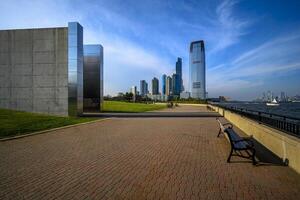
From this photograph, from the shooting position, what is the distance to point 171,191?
4250mm

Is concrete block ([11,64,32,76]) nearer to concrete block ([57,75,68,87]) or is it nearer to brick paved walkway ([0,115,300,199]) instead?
concrete block ([57,75,68,87])

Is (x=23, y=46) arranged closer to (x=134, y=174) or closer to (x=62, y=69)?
(x=62, y=69)

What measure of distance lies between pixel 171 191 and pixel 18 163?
4.10 meters

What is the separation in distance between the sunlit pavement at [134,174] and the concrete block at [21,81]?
47.2 feet

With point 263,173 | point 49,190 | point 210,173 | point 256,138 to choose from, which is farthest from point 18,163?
point 256,138

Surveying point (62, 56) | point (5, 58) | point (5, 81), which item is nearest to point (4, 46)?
point (5, 58)

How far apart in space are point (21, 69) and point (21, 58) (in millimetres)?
984

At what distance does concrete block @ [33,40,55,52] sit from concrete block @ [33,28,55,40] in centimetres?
27

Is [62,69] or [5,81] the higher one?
[62,69]

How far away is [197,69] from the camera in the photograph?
165 meters

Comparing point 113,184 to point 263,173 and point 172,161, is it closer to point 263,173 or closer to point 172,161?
point 172,161

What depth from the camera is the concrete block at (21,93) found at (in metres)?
20.9

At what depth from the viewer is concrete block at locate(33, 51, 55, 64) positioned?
20.7 m

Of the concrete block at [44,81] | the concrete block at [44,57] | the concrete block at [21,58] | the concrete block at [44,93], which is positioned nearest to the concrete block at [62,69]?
the concrete block at [44,81]
